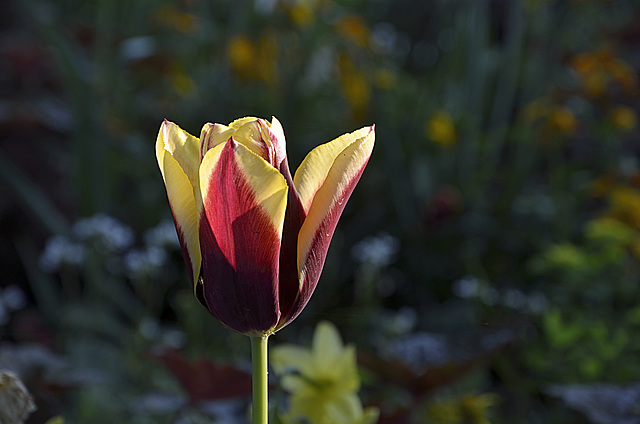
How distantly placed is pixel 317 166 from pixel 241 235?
6cm

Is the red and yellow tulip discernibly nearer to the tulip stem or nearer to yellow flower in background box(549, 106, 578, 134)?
the tulip stem

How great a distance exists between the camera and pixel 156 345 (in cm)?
128

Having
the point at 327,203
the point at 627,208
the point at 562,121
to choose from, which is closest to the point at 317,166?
the point at 327,203

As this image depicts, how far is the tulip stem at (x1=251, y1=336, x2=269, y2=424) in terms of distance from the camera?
37 cm

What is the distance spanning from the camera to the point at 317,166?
0.39m

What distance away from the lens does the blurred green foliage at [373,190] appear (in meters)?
1.22

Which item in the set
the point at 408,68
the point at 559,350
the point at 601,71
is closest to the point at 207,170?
the point at 559,350

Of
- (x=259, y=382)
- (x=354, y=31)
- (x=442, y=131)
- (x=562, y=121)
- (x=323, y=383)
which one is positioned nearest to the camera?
(x=259, y=382)

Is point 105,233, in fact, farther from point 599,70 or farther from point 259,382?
point 599,70

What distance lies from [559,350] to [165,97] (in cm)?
169

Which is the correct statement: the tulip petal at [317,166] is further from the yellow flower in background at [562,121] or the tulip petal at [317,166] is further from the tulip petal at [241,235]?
the yellow flower in background at [562,121]

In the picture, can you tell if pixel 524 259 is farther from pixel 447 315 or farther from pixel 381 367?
pixel 381 367

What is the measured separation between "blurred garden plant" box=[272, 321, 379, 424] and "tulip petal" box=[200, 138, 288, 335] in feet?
0.86

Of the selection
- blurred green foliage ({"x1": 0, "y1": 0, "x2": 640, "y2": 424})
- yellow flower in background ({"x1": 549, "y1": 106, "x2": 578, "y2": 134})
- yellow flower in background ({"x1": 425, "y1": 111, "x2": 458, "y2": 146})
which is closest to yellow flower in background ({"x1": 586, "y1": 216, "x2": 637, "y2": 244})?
blurred green foliage ({"x1": 0, "y1": 0, "x2": 640, "y2": 424})
